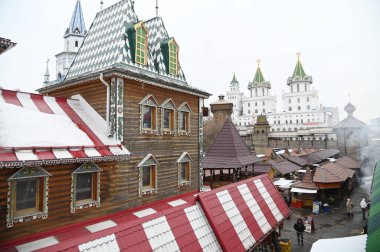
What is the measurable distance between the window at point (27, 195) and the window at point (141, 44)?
21.1ft

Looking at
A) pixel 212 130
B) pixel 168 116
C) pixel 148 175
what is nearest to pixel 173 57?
pixel 168 116

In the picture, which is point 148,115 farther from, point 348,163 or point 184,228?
point 348,163

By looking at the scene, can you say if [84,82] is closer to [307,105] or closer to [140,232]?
[140,232]

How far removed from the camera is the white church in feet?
309

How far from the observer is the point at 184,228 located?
7.38 meters

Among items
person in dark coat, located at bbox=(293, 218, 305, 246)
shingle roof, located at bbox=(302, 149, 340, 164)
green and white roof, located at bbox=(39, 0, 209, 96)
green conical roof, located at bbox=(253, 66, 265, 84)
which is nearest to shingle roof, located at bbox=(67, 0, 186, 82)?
green and white roof, located at bbox=(39, 0, 209, 96)

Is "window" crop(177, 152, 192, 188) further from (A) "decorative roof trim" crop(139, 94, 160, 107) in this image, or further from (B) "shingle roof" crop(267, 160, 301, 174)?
(B) "shingle roof" crop(267, 160, 301, 174)

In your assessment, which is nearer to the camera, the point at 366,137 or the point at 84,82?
the point at 84,82

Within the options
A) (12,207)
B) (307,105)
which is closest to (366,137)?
(12,207)

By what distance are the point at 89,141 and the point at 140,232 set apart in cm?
387

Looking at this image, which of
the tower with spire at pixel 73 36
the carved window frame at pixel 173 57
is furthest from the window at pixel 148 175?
the tower with spire at pixel 73 36

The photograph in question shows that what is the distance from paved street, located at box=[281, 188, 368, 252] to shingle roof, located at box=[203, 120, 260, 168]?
529 cm

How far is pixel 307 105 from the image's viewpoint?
100375mm

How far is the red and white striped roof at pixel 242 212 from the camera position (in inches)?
319
